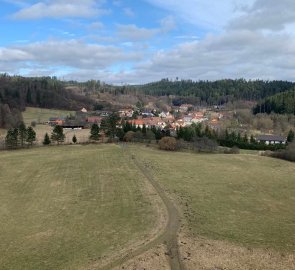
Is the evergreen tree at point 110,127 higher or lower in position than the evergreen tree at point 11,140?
higher

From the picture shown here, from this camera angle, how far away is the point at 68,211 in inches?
1465

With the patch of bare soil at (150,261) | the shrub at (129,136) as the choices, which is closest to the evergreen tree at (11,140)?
the shrub at (129,136)

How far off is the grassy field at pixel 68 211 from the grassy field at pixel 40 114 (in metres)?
89.0

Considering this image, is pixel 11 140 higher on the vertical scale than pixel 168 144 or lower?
higher

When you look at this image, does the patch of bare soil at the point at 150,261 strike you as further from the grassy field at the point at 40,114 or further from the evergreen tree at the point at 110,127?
the grassy field at the point at 40,114

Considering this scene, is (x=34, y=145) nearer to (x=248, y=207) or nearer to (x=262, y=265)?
(x=248, y=207)

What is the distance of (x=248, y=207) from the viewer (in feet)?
129

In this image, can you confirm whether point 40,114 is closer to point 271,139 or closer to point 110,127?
point 110,127

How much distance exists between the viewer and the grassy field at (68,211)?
89.5 feet

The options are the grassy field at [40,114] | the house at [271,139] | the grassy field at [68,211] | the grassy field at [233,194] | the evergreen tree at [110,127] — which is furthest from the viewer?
the grassy field at [40,114]

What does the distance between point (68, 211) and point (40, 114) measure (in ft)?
434

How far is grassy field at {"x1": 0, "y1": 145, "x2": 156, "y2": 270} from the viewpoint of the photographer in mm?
27281

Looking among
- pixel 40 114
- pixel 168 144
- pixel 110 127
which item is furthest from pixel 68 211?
pixel 40 114

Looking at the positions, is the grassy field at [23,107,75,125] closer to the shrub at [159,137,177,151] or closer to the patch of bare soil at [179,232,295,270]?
the shrub at [159,137,177,151]
